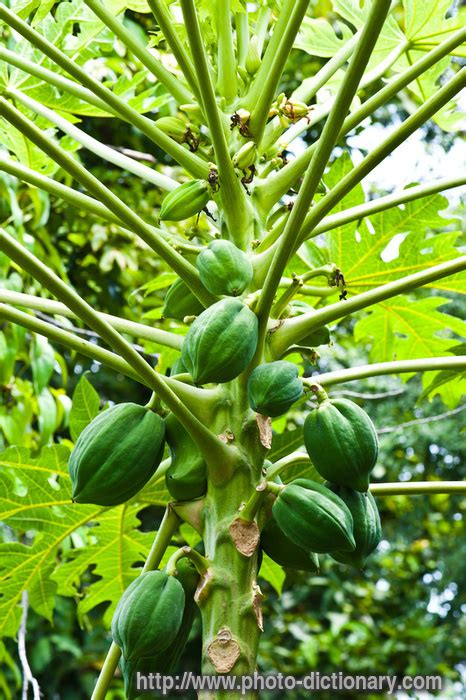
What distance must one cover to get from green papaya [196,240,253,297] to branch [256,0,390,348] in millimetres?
49

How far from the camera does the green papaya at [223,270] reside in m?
1.13

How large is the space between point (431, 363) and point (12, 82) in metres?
1.05

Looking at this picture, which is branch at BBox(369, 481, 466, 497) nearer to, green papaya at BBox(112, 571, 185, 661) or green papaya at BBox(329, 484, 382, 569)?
green papaya at BBox(329, 484, 382, 569)

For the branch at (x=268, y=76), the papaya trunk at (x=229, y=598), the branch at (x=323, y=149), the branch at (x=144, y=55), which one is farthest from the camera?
the branch at (x=144, y=55)

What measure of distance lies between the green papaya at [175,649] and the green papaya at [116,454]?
0.13 metres

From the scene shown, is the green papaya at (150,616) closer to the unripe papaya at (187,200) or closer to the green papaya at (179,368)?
the green papaya at (179,368)

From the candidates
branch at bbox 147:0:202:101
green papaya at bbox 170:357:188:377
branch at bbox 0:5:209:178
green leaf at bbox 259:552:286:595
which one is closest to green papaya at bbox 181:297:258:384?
green papaya at bbox 170:357:188:377

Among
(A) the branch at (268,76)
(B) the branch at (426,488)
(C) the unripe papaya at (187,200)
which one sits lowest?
(B) the branch at (426,488)

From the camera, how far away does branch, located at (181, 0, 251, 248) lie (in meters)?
0.98

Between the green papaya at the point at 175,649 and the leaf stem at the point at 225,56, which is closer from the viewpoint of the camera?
the green papaya at the point at 175,649

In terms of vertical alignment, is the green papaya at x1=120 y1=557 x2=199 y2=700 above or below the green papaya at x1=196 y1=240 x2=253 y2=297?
below

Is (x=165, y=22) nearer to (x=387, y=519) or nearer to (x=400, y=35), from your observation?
(x=400, y=35)

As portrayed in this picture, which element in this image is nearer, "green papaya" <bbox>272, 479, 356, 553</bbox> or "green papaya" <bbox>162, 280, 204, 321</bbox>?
"green papaya" <bbox>272, 479, 356, 553</bbox>

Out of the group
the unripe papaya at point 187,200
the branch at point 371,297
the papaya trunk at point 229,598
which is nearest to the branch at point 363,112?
the unripe papaya at point 187,200
